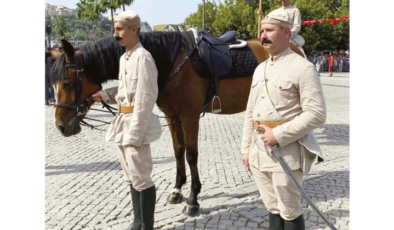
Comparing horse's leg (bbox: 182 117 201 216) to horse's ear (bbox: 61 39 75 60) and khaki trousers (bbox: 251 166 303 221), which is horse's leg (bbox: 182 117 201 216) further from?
khaki trousers (bbox: 251 166 303 221)

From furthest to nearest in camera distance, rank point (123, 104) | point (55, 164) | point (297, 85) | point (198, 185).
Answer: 1. point (55, 164)
2. point (198, 185)
3. point (123, 104)
4. point (297, 85)

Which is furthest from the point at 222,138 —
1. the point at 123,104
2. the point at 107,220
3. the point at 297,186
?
the point at 297,186

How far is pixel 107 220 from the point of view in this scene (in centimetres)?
405

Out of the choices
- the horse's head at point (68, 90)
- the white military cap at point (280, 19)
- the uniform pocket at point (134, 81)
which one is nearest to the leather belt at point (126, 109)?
the uniform pocket at point (134, 81)

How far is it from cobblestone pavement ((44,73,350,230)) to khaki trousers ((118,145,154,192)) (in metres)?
0.75

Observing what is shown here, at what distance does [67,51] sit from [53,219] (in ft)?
5.95

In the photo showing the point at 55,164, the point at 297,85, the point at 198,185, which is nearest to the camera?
the point at 297,85

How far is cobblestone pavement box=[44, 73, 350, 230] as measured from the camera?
4043mm

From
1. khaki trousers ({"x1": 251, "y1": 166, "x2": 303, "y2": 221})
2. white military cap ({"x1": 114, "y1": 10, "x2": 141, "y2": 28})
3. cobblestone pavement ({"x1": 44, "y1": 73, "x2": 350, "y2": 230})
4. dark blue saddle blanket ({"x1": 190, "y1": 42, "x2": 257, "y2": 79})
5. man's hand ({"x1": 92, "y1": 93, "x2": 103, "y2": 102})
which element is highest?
white military cap ({"x1": 114, "y1": 10, "x2": 141, "y2": 28})

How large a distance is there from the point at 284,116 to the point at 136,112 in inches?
48.2

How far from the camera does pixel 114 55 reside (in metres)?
3.84

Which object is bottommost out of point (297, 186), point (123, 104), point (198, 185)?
point (198, 185)

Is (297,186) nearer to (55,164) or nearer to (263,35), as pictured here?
(263,35)

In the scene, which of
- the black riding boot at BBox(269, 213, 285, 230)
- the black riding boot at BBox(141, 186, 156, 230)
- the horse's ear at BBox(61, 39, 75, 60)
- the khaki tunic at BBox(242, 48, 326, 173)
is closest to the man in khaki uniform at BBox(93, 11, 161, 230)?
the black riding boot at BBox(141, 186, 156, 230)
